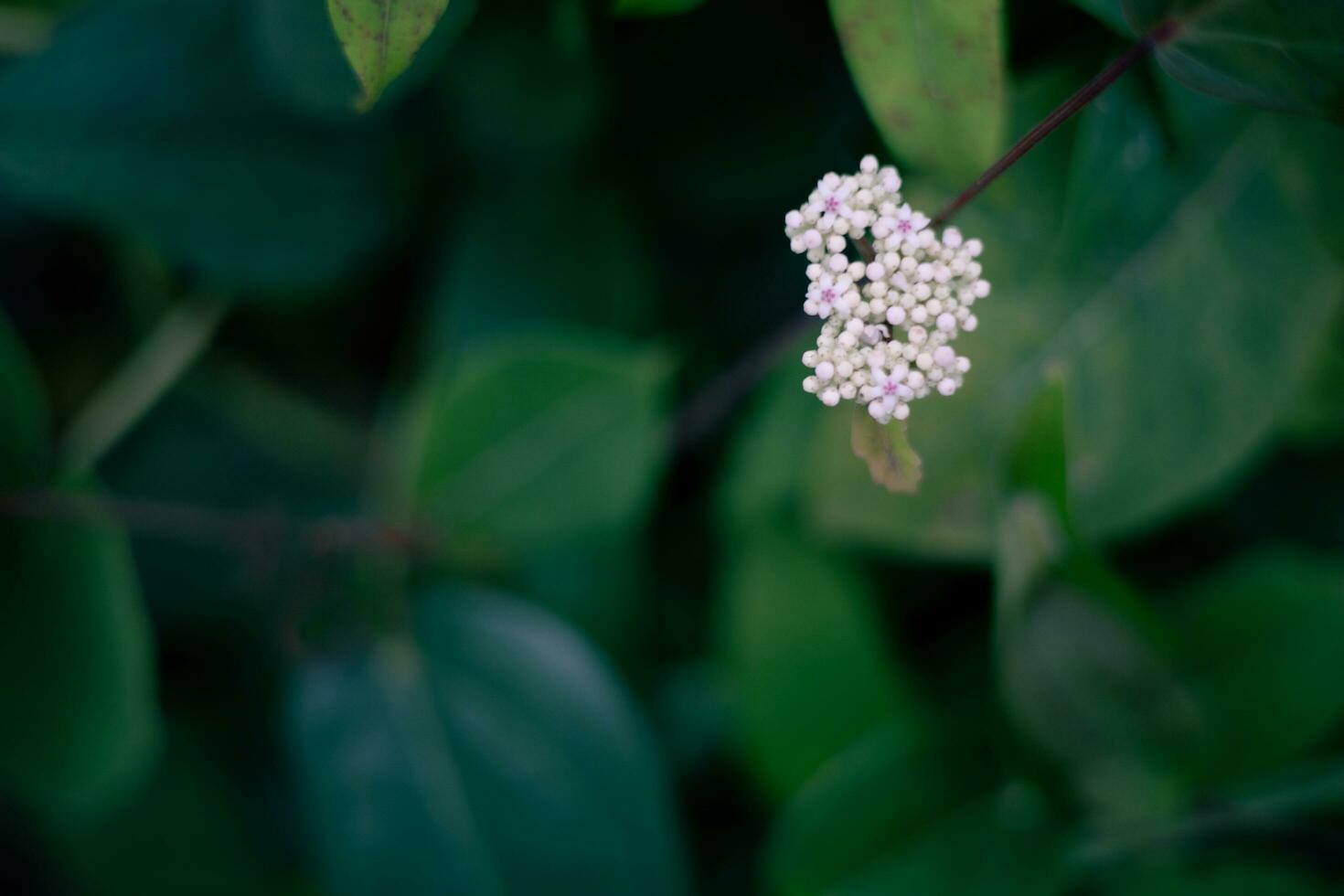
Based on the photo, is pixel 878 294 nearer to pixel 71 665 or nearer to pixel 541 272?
pixel 541 272

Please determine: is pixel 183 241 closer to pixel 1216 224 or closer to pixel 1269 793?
pixel 1216 224

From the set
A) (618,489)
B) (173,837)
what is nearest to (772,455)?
(618,489)

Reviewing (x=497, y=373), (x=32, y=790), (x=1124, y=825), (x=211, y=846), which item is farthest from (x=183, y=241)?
(x=1124, y=825)

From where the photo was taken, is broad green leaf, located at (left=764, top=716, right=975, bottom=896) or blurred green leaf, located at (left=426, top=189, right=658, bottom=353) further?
→ blurred green leaf, located at (left=426, top=189, right=658, bottom=353)

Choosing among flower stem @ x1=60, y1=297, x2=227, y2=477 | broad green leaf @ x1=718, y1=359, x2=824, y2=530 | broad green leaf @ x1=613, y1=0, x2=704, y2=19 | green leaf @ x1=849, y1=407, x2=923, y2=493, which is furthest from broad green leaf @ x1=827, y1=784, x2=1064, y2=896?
flower stem @ x1=60, y1=297, x2=227, y2=477

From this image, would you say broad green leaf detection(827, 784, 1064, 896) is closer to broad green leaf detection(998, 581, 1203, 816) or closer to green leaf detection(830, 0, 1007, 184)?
broad green leaf detection(998, 581, 1203, 816)

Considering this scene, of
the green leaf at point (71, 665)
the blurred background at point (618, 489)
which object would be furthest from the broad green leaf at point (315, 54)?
the green leaf at point (71, 665)
